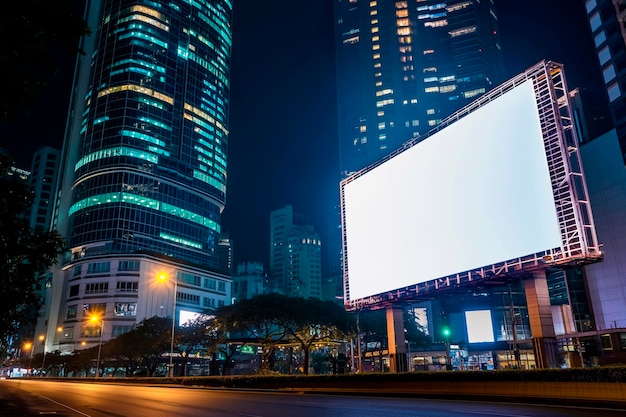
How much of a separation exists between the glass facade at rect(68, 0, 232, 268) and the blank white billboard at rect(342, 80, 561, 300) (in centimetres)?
9330

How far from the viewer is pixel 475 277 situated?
121 feet

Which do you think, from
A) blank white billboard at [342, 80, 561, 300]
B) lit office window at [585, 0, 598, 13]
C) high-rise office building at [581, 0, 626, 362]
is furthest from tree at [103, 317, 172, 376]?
lit office window at [585, 0, 598, 13]

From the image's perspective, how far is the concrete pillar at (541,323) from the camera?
3122cm

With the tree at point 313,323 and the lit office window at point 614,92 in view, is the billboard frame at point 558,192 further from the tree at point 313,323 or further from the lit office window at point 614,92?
the lit office window at point 614,92

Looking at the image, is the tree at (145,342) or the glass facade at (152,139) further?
the glass facade at (152,139)

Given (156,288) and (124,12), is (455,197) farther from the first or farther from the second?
(124,12)

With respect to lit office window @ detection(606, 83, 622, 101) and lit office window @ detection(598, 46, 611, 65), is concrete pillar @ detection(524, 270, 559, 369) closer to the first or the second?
lit office window @ detection(606, 83, 622, 101)

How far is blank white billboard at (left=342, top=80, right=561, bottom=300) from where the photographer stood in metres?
33.9

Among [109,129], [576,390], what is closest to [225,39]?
[109,129]

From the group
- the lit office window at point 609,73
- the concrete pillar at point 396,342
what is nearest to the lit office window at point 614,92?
the lit office window at point 609,73

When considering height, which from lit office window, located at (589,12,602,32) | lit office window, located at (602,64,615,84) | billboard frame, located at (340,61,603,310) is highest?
lit office window, located at (589,12,602,32)

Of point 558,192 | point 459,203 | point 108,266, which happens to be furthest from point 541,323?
point 108,266

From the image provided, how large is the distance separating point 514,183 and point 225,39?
547ft

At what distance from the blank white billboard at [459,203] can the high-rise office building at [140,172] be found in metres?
89.4
